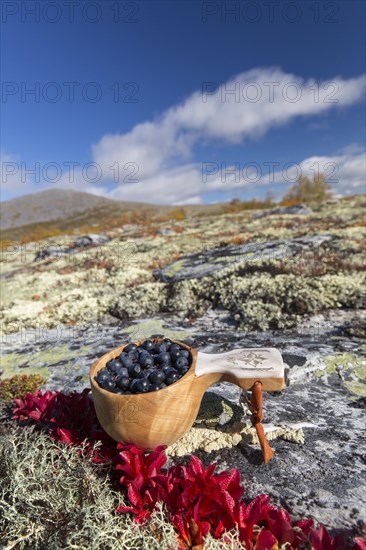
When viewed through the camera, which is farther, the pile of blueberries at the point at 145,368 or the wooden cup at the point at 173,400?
the pile of blueberries at the point at 145,368

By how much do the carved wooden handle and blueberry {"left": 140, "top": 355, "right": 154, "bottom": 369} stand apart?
42 centimetres

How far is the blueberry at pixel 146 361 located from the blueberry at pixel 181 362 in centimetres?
23

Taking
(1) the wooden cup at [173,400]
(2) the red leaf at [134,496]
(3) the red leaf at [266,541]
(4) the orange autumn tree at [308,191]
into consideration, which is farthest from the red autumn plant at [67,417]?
(4) the orange autumn tree at [308,191]

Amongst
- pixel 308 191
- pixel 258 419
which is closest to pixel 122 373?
pixel 258 419

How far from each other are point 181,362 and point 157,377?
281 millimetres

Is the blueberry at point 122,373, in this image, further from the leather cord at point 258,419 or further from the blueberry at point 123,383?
the leather cord at point 258,419

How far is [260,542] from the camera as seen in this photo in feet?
6.39

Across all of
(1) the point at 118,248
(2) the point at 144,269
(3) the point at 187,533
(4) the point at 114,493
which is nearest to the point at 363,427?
(3) the point at 187,533

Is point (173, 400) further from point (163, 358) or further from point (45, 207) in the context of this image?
point (45, 207)

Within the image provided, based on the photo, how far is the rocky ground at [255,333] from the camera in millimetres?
2613

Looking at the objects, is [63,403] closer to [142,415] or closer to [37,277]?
[142,415]

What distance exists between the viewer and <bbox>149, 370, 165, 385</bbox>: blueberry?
2.58m

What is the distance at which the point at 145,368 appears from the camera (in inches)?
112

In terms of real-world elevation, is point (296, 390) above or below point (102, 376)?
below
